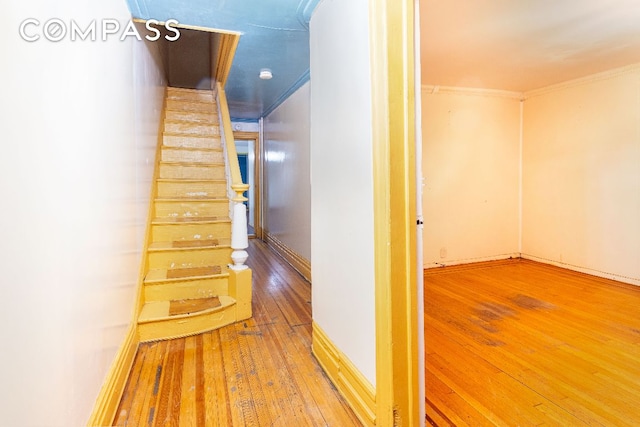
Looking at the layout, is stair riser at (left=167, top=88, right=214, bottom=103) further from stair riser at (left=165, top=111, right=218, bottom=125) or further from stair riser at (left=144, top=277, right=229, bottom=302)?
stair riser at (left=144, top=277, right=229, bottom=302)

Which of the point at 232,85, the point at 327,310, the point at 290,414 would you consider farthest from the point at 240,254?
the point at 232,85

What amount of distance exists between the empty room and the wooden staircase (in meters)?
1.61

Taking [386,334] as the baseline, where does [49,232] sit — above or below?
above

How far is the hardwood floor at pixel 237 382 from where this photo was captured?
1.61 meters

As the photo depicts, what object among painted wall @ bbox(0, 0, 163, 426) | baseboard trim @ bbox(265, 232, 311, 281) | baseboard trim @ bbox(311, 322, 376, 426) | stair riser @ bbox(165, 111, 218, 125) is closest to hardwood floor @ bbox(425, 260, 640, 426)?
baseboard trim @ bbox(311, 322, 376, 426)

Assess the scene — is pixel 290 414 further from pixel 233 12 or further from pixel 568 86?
pixel 568 86

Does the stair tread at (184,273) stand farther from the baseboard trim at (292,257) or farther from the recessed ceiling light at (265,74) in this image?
the recessed ceiling light at (265,74)

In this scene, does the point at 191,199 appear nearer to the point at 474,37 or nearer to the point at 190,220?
the point at 190,220

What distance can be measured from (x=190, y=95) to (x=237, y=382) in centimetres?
421

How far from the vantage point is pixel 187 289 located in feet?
9.11

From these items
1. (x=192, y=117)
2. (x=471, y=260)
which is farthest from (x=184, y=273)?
(x=471, y=260)

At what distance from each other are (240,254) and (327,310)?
3.39 ft

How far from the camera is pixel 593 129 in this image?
154 inches

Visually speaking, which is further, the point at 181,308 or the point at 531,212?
the point at 531,212
